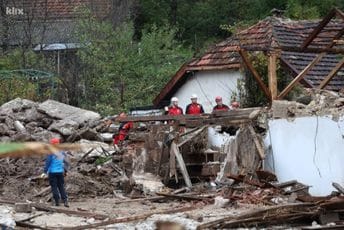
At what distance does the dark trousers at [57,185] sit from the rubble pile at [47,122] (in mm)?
6863

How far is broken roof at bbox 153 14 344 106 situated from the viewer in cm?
2406

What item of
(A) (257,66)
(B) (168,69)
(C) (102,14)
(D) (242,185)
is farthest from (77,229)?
(C) (102,14)

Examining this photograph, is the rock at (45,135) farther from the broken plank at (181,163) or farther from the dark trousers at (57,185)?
the dark trousers at (57,185)

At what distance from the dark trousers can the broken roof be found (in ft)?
30.3

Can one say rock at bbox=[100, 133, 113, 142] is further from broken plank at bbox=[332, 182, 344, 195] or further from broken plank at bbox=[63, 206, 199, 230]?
broken plank at bbox=[332, 182, 344, 195]

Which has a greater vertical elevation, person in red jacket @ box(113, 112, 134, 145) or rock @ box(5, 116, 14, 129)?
rock @ box(5, 116, 14, 129)

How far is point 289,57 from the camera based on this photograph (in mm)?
24438

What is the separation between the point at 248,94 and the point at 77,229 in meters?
11.2

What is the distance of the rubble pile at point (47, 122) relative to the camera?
78.9 feet

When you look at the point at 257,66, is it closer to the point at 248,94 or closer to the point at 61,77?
the point at 248,94

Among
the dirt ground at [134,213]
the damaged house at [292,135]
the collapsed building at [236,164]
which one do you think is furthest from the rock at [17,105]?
the dirt ground at [134,213]

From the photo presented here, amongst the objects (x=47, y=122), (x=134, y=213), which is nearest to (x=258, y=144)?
(x=134, y=213)

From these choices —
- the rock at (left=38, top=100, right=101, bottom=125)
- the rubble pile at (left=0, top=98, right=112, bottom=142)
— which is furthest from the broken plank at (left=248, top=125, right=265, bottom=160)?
the rock at (left=38, top=100, right=101, bottom=125)

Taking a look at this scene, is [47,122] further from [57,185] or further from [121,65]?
[57,185]
